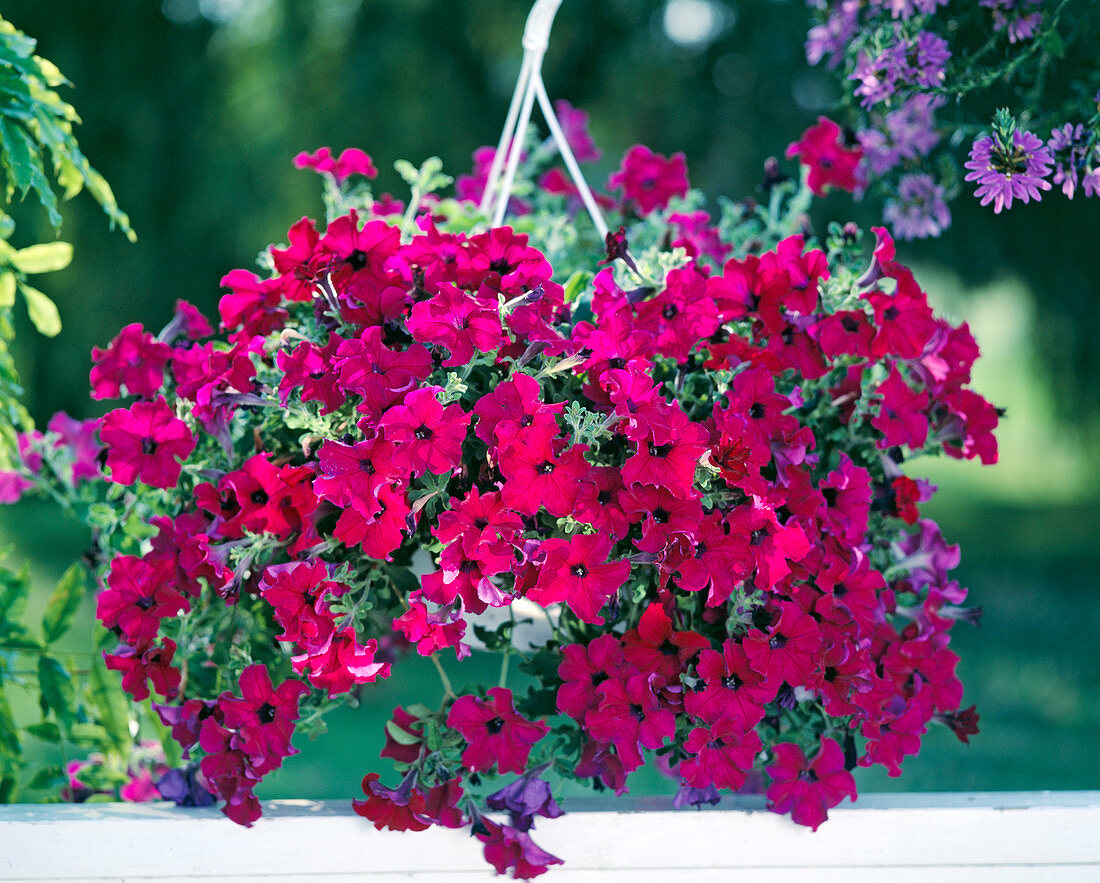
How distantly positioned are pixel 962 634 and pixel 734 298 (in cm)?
396

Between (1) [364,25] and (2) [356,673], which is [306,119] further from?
(2) [356,673]

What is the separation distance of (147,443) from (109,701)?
1.40 ft

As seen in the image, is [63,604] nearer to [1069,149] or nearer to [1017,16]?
[1069,149]

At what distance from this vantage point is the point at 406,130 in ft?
13.0

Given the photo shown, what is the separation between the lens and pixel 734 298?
934 millimetres

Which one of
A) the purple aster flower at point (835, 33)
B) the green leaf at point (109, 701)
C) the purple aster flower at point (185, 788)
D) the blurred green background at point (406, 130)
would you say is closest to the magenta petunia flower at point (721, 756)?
the purple aster flower at point (185, 788)

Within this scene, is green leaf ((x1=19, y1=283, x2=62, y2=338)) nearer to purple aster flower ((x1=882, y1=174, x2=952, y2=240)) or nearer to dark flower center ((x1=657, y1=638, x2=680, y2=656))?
dark flower center ((x1=657, y1=638, x2=680, y2=656))

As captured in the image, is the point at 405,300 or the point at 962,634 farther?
the point at 962,634

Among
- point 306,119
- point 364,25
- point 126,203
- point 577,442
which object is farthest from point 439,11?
point 577,442

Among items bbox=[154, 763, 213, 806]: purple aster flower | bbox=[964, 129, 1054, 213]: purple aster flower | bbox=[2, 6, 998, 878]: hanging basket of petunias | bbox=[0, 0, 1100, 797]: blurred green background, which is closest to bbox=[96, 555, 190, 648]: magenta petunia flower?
bbox=[2, 6, 998, 878]: hanging basket of petunias

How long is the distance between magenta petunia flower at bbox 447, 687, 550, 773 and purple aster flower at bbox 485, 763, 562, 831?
0.02 m

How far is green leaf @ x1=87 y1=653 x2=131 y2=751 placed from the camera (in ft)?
3.68

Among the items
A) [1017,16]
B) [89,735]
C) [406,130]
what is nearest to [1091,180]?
[1017,16]

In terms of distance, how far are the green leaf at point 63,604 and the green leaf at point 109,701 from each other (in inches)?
2.4
